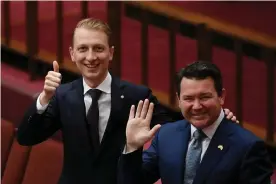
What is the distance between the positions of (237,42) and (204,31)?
0.16 m

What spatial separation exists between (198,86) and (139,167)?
0.25 m

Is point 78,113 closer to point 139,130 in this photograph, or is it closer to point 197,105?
point 139,130

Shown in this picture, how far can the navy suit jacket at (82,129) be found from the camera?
2154 mm

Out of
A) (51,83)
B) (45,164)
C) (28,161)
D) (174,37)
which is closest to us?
(51,83)

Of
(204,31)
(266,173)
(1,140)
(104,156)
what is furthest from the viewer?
(204,31)

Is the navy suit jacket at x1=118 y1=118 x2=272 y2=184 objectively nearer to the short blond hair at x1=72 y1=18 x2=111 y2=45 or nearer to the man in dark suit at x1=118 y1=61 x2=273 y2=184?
the man in dark suit at x1=118 y1=61 x2=273 y2=184

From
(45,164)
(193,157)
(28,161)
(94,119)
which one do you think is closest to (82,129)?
(94,119)

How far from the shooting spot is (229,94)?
13.2 feet

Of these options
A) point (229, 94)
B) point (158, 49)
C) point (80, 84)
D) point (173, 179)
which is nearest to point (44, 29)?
point (158, 49)

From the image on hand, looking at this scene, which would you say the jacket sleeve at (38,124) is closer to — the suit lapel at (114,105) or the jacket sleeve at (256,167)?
the suit lapel at (114,105)

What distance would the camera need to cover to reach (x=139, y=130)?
1.85 m

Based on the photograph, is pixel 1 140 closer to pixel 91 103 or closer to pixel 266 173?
pixel 91 103

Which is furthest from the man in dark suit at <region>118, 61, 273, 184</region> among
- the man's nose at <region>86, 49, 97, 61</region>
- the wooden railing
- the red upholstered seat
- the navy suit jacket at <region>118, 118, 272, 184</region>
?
the wooden railing

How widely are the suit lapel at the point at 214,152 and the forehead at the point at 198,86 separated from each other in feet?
0.34
